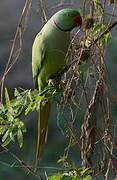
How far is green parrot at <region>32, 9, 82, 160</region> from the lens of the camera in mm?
1027

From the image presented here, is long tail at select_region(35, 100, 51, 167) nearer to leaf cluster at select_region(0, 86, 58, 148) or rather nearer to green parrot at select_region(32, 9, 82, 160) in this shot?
green parrot at select_region(32, 9, 82, 160)

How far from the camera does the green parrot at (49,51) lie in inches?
40.4

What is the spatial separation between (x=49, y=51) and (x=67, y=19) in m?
0.11

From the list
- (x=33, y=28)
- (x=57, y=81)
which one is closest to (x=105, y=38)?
(x=57, y=81)

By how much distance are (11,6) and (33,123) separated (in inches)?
17.9

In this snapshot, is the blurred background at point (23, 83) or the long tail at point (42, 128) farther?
the blurred background at point (23, 83)

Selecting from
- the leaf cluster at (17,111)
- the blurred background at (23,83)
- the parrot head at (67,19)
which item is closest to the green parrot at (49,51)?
the parrot head at (67,19)

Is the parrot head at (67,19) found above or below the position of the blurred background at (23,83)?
above

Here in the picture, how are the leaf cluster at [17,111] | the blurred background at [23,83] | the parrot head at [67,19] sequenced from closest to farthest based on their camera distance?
the leaf cluster at [17,111] → the parrot head at [67,19] → the blurred background at [23,83]

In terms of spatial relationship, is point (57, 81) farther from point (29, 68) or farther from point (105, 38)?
point (29, 68)

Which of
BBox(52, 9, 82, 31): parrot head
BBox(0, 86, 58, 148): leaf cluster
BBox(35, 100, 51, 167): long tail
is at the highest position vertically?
BBox(52, 9, 82, 31): parrot head

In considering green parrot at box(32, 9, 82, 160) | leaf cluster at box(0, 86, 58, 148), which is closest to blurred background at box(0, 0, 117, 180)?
green parrot at box(32, 9, 82, 160)

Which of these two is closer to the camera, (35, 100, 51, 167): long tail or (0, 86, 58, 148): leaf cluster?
(0, 86, 58, 148): leaf cluster

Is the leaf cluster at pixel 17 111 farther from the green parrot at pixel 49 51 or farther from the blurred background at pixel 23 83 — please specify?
the blurred background at pixel 23 83
